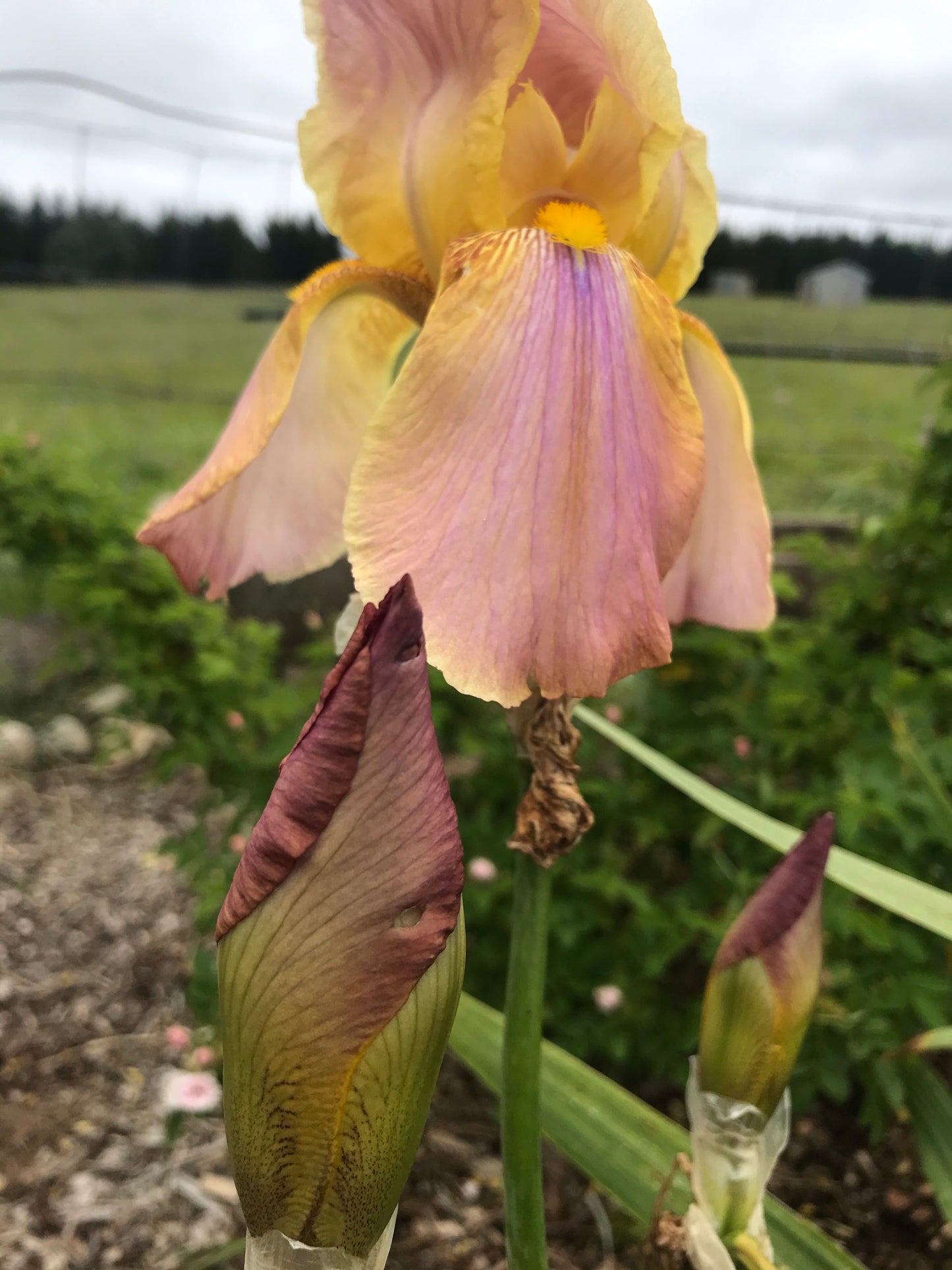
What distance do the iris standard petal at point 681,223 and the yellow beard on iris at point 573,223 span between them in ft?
0.07

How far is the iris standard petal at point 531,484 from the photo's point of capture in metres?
0.40

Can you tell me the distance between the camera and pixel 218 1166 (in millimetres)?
1345

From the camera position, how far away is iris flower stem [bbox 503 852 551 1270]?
518 mm

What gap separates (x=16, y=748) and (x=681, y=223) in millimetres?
2298

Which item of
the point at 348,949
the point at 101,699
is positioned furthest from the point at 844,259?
the point at 348,949

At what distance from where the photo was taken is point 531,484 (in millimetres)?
410

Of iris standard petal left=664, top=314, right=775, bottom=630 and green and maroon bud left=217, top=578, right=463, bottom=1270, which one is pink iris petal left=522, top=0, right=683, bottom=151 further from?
green and maroon bud left=217, top=578, right=463, bottom=1270

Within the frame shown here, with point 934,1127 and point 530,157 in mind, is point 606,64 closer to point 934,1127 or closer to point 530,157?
point 530,157

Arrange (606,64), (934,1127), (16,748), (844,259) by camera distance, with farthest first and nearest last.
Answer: (844,259), (16,748), (934,1127), (606,64)

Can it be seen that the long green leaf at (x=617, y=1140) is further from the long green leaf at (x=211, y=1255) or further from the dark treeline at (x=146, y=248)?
the dark treeline at (x=146, y=248)

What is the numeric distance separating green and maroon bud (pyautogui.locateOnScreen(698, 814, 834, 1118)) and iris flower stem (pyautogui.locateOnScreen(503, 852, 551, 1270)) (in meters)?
0.10

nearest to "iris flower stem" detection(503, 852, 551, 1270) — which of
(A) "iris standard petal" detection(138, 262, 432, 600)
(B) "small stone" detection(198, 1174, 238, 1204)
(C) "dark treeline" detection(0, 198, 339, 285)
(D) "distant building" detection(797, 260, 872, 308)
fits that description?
(A) "iris standard petal" detection(138, 262, 432, 600)

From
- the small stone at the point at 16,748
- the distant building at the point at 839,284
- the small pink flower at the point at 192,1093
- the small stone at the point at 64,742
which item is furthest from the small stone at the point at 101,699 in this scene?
the distant building at the point at 839,284

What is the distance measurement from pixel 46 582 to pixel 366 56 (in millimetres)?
→ 1197
